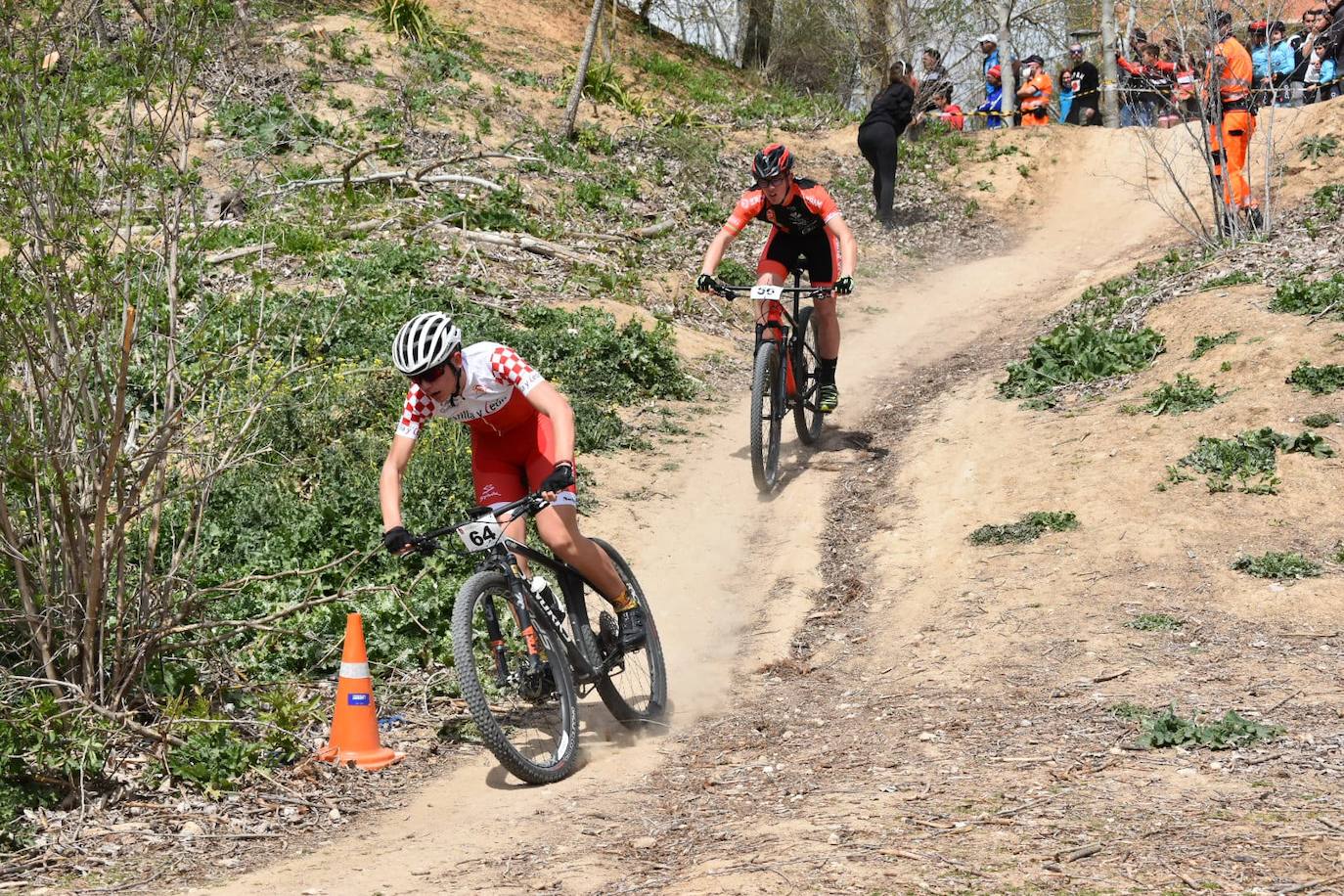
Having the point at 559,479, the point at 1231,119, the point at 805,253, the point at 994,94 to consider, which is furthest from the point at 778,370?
the point at 994,94

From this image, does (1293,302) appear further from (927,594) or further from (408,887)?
(408,887)

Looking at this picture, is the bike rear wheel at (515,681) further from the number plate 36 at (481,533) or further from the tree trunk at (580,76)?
the tree trunk at (580,76)

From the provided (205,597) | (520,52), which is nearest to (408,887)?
(205,597)

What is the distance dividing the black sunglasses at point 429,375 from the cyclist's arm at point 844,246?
4.39m

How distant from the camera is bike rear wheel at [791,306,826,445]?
1030 centimetres

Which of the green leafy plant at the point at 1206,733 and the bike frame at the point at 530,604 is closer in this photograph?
the green leafy plant at the point at 1206,733

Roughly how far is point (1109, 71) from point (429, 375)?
2220cm

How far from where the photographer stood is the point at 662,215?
18.5 meters

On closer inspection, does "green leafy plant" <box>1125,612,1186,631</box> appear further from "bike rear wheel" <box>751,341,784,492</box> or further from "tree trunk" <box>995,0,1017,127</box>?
"tree trunk" <box>995,0,1017,127</box>

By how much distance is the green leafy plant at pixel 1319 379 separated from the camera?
958 cm

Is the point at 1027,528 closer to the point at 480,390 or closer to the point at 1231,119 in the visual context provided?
the point at 480,390

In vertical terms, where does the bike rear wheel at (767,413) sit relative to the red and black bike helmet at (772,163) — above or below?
below

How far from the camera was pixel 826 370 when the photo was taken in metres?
10.7

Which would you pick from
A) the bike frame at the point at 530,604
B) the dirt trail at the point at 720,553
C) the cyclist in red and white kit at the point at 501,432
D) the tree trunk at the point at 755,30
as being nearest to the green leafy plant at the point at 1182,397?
the dirt trail at the point at 720,553
